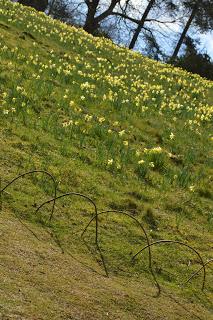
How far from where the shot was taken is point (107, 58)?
18.8 metres

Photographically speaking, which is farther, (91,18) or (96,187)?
(91,18)

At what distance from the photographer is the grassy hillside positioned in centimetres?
523

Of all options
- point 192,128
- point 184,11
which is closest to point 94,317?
point 192,128

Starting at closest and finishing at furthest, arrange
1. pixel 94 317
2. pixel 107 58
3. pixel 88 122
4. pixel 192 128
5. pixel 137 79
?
pixel 94 317, pixel 88 122, pixel 192 128, pixel 137 79, pixel 107 58

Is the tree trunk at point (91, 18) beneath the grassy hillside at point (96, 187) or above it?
above

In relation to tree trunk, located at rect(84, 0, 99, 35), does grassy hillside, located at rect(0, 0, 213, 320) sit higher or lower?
lower

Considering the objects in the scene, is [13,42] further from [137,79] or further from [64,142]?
[64,142]

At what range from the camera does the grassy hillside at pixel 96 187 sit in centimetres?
523

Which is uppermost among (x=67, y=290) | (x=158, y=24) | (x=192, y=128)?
(x=158, y=24)

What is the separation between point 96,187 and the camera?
318 inches

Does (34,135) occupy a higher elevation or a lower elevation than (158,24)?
lower

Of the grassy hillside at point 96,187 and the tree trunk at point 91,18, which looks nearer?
the grassy hillside at point 96,187

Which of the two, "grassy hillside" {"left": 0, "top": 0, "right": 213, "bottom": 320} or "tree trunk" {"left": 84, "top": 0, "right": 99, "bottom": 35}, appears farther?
"tree trunk" {"left": 84, "top": 0, "right": 99, "bottom": 35}

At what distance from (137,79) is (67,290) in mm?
12704
